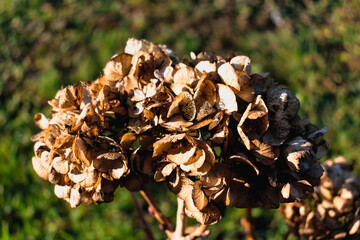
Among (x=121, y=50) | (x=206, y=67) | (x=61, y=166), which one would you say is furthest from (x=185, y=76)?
(x=121, y=50)

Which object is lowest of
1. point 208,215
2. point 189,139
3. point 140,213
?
point 140,213

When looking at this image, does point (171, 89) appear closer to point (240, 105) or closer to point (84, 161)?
point (240, 105)

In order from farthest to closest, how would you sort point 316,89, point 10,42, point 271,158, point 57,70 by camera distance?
point 10,42
point 57,70
point 316,89
point 271,158

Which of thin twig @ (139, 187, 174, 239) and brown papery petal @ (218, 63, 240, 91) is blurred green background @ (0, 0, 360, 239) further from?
brown papery petal @ (218, 63, 240, 91)

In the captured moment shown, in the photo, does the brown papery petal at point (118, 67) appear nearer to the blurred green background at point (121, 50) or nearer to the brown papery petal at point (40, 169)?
the brown papery petal at point (40, 169)

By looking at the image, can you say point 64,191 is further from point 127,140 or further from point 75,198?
A: point 127,140

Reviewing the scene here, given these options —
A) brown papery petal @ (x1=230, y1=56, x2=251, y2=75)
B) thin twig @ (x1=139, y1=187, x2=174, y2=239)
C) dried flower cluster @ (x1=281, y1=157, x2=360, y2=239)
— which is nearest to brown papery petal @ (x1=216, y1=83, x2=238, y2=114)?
brown papery petal @ (x1=230, y1=56, x2=251, y2=75)

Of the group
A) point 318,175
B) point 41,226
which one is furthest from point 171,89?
point 41,226
